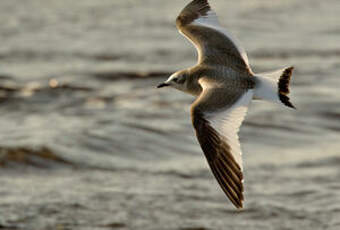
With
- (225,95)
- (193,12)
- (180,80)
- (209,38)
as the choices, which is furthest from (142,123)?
(225,95)

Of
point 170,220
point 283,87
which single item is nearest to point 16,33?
point 170,220

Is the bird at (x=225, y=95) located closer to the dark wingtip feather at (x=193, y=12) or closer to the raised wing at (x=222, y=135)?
the raised wing at (x=222, y=135)

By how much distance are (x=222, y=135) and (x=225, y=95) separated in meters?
0.30

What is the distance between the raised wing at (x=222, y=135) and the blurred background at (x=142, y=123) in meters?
1.89

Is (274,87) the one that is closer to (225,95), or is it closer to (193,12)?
(225,95)

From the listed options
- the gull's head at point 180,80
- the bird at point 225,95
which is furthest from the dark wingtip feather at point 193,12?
the gull's head at point 180,80

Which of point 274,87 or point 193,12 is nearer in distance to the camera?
point 274,87

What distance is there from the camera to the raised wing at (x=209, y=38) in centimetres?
557

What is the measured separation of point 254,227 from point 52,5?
22.8 ft

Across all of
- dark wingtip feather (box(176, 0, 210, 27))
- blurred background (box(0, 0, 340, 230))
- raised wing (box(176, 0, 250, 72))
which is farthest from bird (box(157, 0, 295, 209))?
blurred background (box(0, 0, 340, 230))

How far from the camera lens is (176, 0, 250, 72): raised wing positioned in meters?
5.57

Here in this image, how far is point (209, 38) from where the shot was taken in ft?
19.3

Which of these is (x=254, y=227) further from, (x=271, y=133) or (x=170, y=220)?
(x=271, y=133)

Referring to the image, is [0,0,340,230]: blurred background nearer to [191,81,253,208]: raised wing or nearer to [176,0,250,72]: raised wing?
[176,0,250,72]: raised wing
